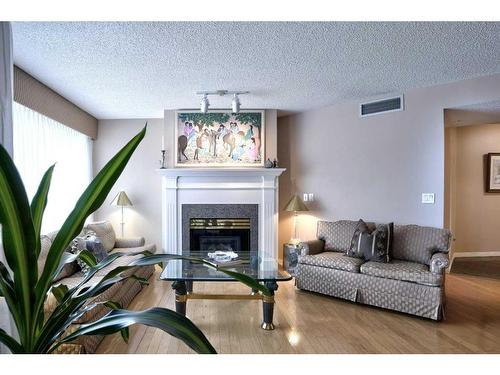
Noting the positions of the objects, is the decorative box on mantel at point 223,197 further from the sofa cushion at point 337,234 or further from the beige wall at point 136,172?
the sofa cushion at point 337,234

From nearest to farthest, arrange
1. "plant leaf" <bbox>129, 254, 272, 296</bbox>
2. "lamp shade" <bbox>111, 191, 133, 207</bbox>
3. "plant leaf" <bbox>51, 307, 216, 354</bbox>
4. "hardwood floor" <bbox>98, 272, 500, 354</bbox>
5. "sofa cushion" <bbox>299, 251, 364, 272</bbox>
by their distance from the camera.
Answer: "plant leaf" <bbox>51, 307, 216, 354</bbox> < "plant leaf" <bbox>129, 254, 272, 296</bbox> < "hardwood floor" <bbox>98, 272, 500, 354</bbox> < "sofa cushion" <bbox>299, 251, 364, 272</bbox> < "lamp shade" <bbox>111, 191, 133, 207</bbox>

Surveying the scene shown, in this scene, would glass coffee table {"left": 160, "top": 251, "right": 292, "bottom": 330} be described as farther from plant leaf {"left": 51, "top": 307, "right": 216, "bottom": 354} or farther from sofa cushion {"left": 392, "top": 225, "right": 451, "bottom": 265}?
plant leaf {"left": 51, "top": 307, "right": 216, "bottom": 354}

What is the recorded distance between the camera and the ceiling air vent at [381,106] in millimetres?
4270

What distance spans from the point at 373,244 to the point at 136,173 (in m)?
3.82

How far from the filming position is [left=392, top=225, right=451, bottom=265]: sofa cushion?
344 cm

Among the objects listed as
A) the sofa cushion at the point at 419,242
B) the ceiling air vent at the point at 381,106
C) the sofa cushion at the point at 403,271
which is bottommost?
the sofa cushion at the point at 403,271

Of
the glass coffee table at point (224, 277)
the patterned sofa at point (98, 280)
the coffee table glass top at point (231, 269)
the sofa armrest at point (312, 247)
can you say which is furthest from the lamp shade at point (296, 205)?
the patterned sofa at point (98, 280)

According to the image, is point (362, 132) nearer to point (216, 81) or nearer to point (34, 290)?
point (216, 81)

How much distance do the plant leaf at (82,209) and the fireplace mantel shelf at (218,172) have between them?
3.99m

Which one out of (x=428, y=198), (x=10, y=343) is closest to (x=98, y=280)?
(x=10, y=343)

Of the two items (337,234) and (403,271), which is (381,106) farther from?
(403,271)

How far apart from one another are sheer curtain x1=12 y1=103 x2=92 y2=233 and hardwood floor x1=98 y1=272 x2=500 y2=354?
1.69 meters

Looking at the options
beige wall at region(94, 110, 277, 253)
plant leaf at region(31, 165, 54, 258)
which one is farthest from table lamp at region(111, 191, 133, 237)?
plant leaf at region(31, 165, 54, 258)

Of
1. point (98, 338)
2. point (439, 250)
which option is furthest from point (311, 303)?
point (98, 338)
